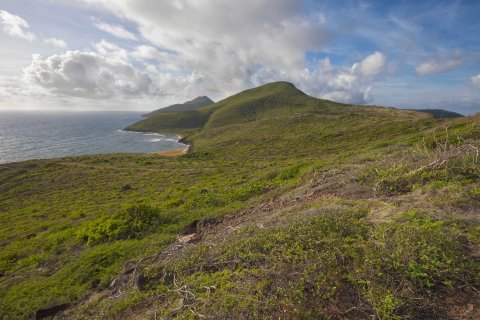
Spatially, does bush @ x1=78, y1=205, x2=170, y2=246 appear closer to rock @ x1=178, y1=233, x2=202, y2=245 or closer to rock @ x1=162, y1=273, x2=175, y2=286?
rock @ x1=178, y1=233, x2=202, y2=245

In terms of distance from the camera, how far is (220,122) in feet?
439

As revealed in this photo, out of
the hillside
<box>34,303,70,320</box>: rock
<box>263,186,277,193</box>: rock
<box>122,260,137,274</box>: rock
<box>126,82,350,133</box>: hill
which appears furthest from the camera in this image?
<box>126,82,350,133</box>: hill

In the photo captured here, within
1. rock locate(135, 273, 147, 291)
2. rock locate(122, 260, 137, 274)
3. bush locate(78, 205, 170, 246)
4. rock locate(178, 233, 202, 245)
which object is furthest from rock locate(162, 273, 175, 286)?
bush locate(78, 205, 170, 246)

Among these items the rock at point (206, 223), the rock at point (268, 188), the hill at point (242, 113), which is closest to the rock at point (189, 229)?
the rock at point (206, 223)

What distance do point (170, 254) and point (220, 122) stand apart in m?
128

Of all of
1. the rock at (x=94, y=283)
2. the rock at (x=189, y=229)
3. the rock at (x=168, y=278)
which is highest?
the rock at (x=168, y=278)

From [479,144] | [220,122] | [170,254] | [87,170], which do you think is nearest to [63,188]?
[87,170]

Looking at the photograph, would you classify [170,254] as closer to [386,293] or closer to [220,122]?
[386,293]

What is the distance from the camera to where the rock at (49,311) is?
7633 millimetres

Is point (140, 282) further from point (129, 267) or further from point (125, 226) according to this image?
point (125, 226)

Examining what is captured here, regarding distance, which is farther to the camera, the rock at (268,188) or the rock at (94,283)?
the rock at (268,188)

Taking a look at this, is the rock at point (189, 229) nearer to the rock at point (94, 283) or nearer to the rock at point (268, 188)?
the rock at point (94, 283)

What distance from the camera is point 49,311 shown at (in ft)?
25.4

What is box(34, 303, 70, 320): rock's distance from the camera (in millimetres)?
7633
